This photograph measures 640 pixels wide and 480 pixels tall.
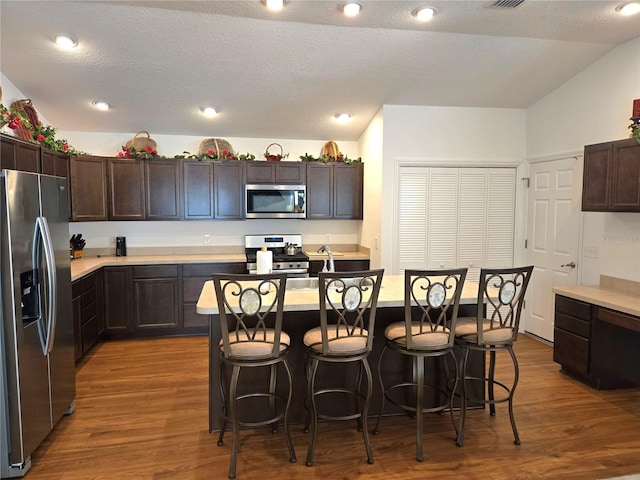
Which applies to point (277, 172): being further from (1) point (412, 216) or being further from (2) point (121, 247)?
(2) point (121, 247)

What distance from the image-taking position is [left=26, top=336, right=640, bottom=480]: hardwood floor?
2.44m

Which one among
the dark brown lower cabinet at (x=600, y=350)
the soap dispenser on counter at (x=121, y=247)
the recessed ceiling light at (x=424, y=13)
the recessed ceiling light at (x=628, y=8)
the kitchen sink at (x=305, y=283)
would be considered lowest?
the dark brown lower cabinet at (x=600, y=350)

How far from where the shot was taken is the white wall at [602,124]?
3686 millimetres

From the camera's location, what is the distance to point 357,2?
3.04m

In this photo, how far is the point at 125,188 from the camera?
5.03m

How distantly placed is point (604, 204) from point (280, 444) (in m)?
3.28

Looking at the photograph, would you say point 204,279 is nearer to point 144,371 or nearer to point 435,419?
point 144,371

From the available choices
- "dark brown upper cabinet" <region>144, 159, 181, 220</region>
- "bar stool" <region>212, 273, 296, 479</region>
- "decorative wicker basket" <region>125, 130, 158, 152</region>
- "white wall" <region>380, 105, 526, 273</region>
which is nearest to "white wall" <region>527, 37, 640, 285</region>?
"white wall" <region>380, 105, 526, 273</region>

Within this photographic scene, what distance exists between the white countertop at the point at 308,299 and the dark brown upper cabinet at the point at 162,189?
7.48 feet

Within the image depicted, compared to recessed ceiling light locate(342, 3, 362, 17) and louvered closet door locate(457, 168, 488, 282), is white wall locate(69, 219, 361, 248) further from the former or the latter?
recessed ceiling light locate(342, 3, 362, 17)

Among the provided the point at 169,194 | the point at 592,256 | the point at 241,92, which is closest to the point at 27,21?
the point at 241,92

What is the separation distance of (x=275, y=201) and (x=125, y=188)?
181 cm

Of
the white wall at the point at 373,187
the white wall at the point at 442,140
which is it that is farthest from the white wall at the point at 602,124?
the white wall at the point at 373,187

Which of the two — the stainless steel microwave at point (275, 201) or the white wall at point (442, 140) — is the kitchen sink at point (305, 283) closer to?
the white wall at point (442, 140)
